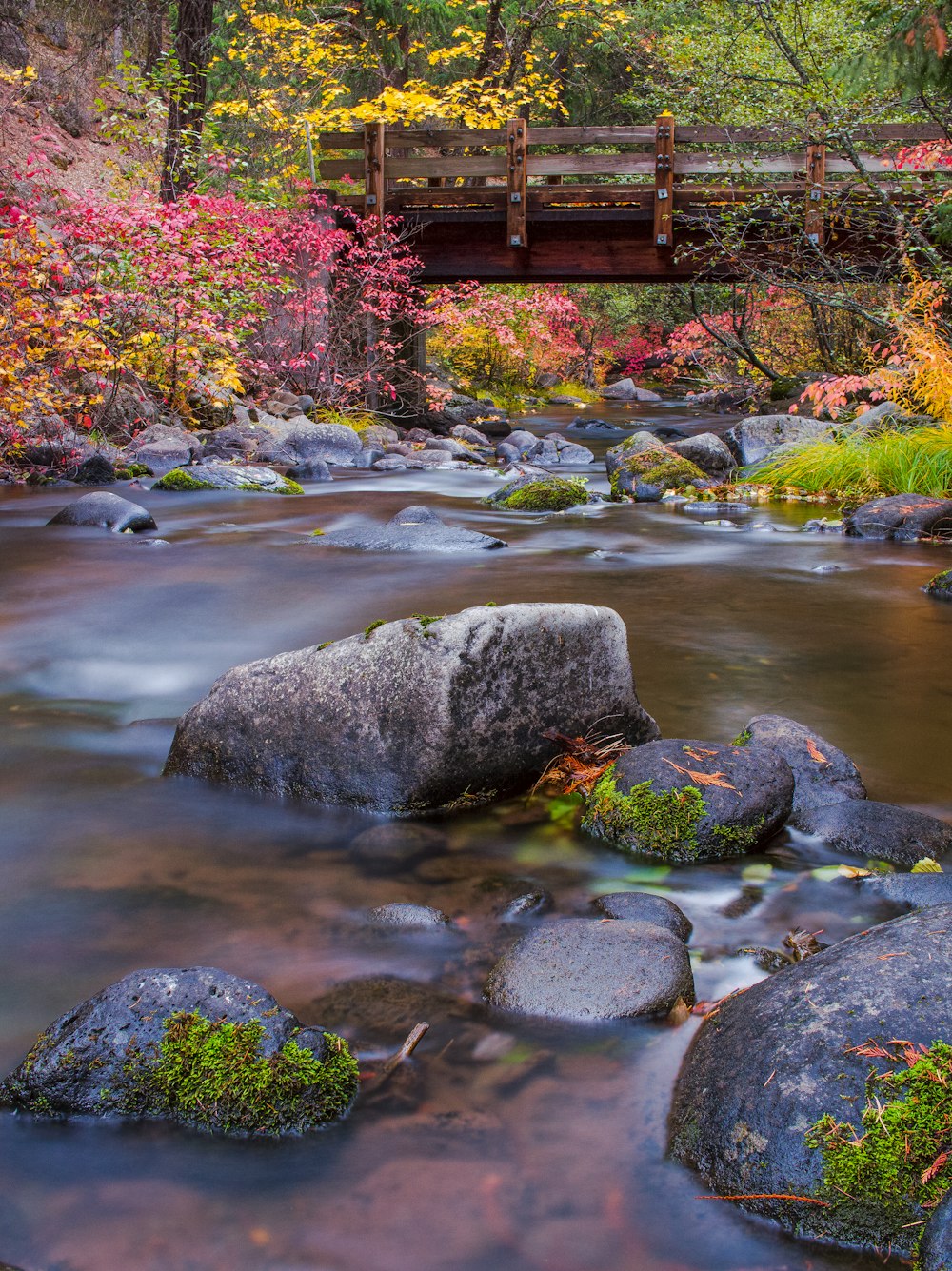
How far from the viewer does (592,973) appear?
2.49m

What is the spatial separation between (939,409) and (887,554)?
2.46 meters

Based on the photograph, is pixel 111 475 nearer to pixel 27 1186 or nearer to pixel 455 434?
pixel 455 434

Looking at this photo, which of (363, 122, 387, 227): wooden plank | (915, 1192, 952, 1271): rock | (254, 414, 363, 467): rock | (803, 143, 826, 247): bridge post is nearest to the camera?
(915, 1192, 952, 1271): rock

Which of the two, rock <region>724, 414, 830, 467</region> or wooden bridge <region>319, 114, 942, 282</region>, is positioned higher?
wooden bridge <region>319, 114, 942, 282</region>

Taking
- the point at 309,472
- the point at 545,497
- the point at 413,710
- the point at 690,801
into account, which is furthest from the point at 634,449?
the point at 690,801

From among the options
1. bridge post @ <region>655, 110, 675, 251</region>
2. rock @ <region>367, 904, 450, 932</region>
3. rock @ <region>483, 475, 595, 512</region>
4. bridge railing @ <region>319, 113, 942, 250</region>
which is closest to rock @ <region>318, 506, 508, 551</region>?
rock @ <region>483, 475, 595, 512</region>

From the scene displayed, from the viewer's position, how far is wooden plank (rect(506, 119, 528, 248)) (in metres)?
15.5

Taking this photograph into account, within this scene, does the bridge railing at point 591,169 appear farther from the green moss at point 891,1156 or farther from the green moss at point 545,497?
the green moss at point 891,1156

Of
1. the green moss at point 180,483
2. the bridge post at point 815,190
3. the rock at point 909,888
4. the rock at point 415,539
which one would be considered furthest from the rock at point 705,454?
the rock at point 909,888

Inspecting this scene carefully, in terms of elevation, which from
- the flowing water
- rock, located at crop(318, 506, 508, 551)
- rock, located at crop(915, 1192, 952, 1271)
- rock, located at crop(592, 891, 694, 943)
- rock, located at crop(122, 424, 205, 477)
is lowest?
the flowing water

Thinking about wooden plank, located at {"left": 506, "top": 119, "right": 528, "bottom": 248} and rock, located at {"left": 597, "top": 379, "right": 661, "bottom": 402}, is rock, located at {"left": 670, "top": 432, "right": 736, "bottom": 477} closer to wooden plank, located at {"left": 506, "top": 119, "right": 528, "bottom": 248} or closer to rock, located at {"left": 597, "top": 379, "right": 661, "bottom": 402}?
wooden plank, located at {"left": 506, "top": 119, "right": 528, "bottom": 248}

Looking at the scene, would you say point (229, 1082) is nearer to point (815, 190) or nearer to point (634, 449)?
point (634, 449)

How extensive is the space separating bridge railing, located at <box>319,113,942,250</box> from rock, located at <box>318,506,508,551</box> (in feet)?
26.7

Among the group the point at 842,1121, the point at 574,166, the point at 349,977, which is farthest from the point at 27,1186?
the point at 574,166
